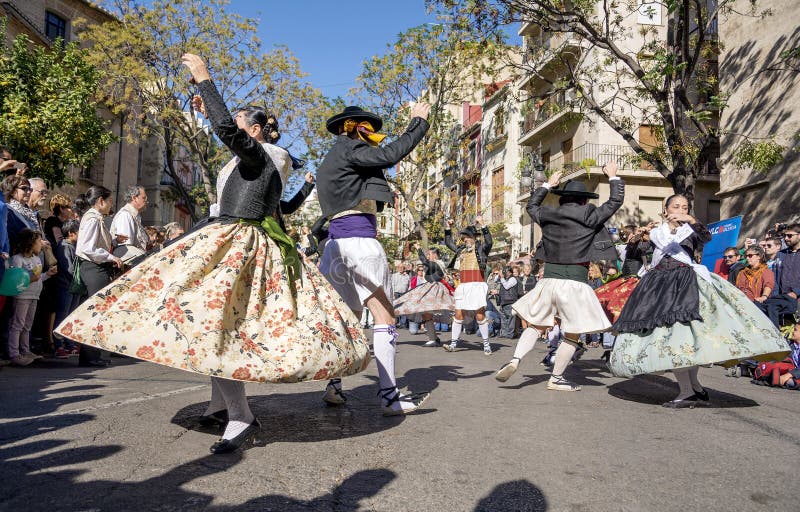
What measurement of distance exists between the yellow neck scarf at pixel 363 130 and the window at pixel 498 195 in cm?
3204

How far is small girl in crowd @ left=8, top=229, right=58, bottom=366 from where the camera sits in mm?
7141

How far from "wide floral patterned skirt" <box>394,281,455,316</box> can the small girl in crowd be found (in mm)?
6605

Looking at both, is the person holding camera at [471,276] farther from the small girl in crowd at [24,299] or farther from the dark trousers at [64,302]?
the small girl in crowd at [24,299]

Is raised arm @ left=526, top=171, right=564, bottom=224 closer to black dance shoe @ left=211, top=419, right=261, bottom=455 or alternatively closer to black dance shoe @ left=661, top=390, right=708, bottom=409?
black dance shoe @ left=661, top=390, right=708, bottom=409

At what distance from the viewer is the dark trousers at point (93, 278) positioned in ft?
23.5

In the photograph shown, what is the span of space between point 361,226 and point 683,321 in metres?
2.75

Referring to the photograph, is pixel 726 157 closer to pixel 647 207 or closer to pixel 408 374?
pixel 647 207

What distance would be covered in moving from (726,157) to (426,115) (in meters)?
19.5

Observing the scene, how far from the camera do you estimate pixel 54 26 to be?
31891mm

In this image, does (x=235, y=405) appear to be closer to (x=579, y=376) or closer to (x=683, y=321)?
(x=683, y=321)

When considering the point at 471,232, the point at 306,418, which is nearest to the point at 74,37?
the point at 471,232

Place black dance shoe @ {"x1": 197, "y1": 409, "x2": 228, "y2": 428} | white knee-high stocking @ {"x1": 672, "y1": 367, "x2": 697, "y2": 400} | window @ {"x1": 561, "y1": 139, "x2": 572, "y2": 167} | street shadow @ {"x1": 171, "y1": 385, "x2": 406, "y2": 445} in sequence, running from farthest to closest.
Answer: window @ {"x1": 561, "y1": 139, "x2": 572, "y2": 167}
white knee-high stocking @ {"x1": 672, "y1": 367, "x2": 697, "y2": 400}
black dance shoe @ {"x1": 197, "y1": 409, "x2": 228, "y2": 428}
street shadow @ {"x1": 171, "y1": 385, "x2": 406, "y2": 445}

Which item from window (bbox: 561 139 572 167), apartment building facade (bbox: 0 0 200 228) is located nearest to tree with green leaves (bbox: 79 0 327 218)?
apartment building facade (bbox: 0 0 200 228)

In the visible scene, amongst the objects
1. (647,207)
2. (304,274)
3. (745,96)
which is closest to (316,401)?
(304,274)
